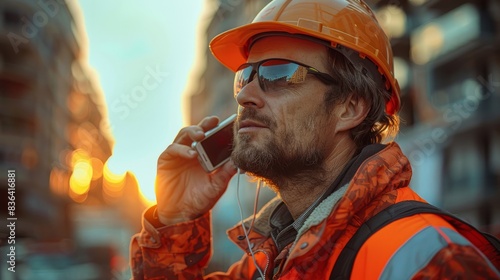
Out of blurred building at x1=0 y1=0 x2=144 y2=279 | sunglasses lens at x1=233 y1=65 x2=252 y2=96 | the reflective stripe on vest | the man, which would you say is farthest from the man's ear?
blurred building at x1=0 y1=0 x2=144 y2=279

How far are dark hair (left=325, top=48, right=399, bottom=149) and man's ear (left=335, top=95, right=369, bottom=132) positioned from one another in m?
0.02

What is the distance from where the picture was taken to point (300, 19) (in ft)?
8.04

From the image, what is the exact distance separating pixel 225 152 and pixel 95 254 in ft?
58.0

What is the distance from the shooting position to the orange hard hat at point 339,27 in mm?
2416

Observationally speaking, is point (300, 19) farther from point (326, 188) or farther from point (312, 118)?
point (326, 188)

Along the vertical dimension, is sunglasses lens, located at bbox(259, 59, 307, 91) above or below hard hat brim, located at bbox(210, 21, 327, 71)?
below

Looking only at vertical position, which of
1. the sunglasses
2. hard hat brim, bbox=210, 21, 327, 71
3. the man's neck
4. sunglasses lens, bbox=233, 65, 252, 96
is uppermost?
hard hat brim, bbox=210, 21, 327, 71

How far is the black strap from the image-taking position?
1.83m

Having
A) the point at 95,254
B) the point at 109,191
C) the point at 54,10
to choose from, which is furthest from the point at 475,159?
the point at 109,191

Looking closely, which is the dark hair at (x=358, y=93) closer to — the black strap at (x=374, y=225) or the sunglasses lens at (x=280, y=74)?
the sunglasses lens at (x=280, y=74)

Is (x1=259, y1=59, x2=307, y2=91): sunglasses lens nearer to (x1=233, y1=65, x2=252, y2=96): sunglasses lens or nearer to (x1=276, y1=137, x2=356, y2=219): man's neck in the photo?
(x1=233, y1=65, x2=252, y2=96): sunglasses lens

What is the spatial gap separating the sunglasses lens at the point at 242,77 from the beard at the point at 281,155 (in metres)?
0.21

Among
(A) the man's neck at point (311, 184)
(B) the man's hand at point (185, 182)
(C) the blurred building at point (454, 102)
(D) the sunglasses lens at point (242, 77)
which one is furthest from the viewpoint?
(C) the blurred building at point (454, 102)

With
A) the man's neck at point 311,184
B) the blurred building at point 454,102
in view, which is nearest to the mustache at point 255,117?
the man's neck at point 311,184
